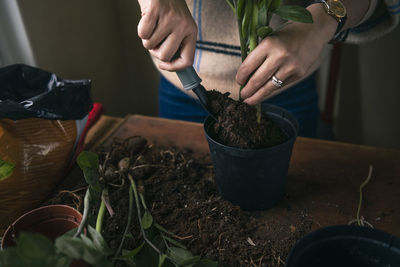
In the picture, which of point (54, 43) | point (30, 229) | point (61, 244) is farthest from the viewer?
point (54, 43)

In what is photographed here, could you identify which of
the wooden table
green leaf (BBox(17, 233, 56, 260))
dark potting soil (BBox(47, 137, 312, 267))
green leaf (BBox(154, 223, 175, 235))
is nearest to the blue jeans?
the wooden table

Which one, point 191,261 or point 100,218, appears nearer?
point 191,261

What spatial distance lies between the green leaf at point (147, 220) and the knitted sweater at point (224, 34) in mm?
384

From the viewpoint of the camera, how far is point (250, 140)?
646 mm

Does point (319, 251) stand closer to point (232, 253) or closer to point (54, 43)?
point (232, 253)

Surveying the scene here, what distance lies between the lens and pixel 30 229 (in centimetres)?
57

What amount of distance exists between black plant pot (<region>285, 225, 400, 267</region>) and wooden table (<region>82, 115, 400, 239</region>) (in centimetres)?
16

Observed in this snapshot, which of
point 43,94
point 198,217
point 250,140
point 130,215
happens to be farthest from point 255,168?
point 43,94

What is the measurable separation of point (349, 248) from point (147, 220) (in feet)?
1.15

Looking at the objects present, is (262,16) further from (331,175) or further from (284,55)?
(331,175)

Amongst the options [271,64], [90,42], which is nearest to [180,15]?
[271,64]

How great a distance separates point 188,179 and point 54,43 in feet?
2.54

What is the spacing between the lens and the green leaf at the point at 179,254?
21.4 inches

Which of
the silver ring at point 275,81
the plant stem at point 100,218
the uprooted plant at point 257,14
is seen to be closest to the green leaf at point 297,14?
the uprooted plant at point 257,14
